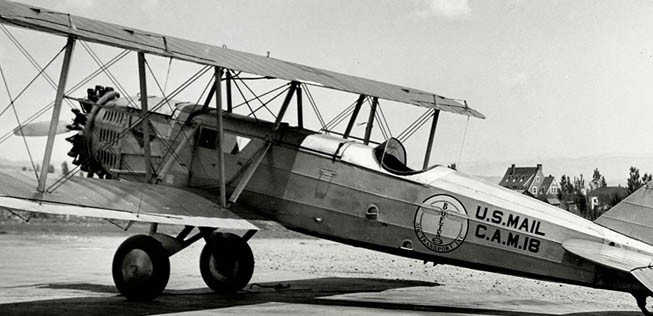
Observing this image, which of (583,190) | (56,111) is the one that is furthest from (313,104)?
(583,190)

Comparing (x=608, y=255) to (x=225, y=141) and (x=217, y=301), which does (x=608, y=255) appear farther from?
(x=225, y=141)

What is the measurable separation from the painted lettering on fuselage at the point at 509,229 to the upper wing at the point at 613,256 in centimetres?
40

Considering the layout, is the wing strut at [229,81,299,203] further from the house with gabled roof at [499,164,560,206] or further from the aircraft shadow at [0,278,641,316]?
the house with gabled roof at [499,164,560,206]

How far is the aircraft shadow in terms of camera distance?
9.52 metres

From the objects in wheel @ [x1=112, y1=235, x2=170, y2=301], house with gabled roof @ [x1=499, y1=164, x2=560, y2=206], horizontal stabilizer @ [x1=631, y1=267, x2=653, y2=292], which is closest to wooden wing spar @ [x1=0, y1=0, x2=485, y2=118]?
wheel @ [x1=112, y1=235, x2=170, y2=301]

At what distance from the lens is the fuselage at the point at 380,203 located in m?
9.88

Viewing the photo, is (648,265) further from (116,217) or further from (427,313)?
(116,217)

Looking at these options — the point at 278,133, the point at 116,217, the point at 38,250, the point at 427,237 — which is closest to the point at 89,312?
the point at 116,217

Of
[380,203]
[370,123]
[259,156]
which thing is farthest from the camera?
[370,123]

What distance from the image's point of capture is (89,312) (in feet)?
30.6

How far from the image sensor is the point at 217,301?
1100 centimetres

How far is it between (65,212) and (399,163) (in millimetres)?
4577

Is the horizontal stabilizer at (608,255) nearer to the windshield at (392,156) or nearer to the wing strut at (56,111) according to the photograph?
the windshield at (392,156)

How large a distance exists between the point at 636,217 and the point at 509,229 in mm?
1602
